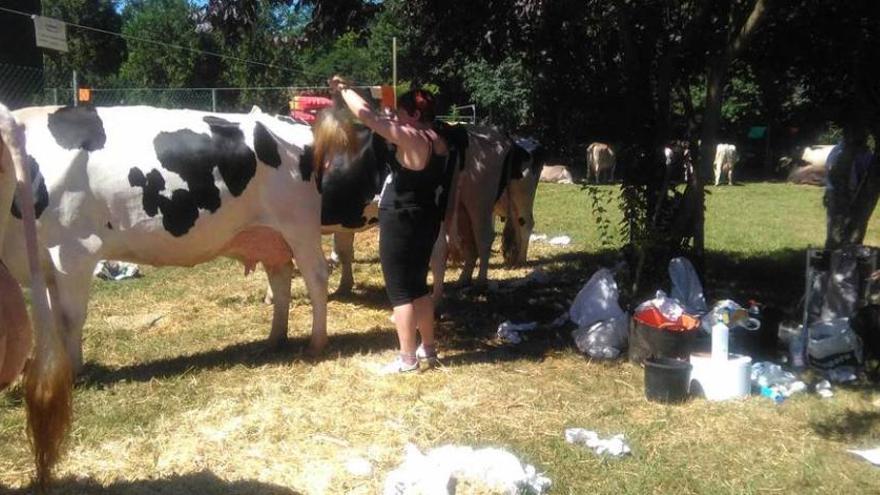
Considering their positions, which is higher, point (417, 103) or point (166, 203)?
point (417, 103)

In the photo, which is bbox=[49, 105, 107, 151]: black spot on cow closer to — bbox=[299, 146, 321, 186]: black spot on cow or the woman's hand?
bbox=[299, 146, 321, 186]: black spot on cow

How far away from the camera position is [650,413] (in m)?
4.96

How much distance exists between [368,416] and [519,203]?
515cm

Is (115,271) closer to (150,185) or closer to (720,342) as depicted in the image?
(150,185)

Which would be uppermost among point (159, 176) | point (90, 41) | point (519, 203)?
point (90, 41)

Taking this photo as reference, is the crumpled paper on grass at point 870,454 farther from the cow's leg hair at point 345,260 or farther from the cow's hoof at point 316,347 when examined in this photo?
the cow's leg hair at point 345,260

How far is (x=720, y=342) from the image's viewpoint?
205 inches

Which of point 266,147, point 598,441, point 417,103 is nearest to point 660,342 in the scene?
point 598,441

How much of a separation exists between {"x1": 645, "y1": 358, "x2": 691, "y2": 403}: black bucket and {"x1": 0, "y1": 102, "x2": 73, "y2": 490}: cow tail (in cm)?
342

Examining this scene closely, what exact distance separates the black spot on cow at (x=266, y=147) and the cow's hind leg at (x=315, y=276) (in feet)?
1.89

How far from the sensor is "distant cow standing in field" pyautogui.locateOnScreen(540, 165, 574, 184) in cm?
2645

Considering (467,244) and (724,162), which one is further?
(724,162)

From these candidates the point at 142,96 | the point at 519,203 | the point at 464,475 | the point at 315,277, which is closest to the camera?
the point at 464,475

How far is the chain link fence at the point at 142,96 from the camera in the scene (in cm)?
1100
